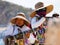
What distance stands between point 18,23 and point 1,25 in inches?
35.6

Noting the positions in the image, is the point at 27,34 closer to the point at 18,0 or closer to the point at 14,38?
the point at 14,38

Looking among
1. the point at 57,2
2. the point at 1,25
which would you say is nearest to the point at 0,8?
the point at 1,25

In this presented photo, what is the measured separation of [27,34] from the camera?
26.4 inches

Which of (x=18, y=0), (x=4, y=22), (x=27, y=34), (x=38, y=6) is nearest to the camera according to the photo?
Result: (x=27, y=34)

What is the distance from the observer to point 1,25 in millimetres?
1559

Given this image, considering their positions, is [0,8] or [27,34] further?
[0,8]

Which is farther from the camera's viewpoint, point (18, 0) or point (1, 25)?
point (18, 0)

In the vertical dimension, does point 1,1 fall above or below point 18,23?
above

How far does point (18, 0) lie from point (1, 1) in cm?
20

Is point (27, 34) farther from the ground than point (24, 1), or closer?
closer

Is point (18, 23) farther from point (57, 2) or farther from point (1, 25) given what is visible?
point (57, 2)

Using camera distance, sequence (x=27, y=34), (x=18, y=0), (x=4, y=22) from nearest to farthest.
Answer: (x=27, y=34), (x=4, y=22), (x=18, y=0)

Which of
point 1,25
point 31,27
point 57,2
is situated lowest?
point 1,25

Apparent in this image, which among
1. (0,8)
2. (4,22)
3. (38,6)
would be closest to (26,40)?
(38,6)
